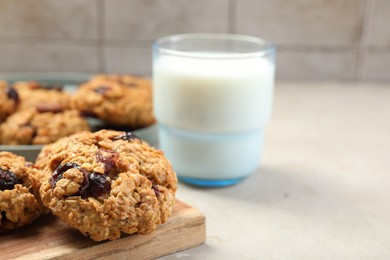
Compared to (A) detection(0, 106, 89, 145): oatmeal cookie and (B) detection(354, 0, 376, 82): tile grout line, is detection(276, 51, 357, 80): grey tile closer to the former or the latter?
(B) detection(354, 0, 376, 82): tile grout line

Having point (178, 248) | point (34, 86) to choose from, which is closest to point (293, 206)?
point (178, 248)

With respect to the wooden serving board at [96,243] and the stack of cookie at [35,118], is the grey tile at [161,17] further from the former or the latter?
the wooden serving board at [96,243]

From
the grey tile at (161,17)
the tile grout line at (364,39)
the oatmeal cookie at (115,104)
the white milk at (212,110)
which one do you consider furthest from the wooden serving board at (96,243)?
the tile grout line at (364,39)

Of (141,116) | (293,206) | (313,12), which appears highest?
(313,12)

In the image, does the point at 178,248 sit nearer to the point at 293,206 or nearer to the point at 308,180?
the point at 293,206

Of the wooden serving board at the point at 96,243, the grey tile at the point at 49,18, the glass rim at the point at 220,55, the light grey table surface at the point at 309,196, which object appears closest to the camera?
the wooden serving board at the point at 96,243

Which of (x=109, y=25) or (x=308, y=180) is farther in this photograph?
(x=109, y=25)

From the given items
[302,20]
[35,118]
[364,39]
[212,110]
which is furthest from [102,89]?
[364,39]
